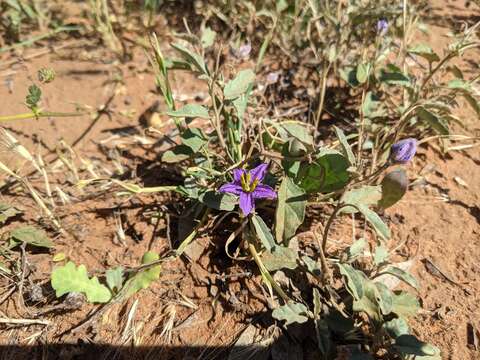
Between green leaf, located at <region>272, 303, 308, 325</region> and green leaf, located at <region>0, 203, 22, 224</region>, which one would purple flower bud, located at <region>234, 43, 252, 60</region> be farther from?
green leaf, located at <region>272, 303, 308, 325</region>

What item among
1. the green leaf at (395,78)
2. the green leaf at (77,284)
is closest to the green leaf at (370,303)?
the green leaf at (77,284)

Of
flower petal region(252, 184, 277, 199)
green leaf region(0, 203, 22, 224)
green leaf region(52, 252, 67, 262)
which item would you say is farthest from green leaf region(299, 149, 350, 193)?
green leaf region(0, 203, 22, 224)

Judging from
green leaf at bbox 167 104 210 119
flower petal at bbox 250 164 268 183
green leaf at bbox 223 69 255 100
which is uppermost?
green leaf at bbox 223 69 255 100

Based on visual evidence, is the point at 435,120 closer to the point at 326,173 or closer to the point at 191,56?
the point at 326,173

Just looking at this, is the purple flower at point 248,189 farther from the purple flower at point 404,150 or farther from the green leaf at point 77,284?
the green leaf at point 77,284

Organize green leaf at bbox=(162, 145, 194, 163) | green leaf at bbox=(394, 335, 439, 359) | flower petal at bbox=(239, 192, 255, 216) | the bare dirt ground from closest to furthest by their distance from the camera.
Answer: green leaf at bbox=(394, 335, 439, 359)
flower petal at bbox=(239, 192, 255, 216)
the bare dirt ground
green leaf at bbox=(162, 145, 194, 163)

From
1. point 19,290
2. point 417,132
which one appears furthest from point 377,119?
point 19,290

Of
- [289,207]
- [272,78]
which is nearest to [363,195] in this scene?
[289,207]
